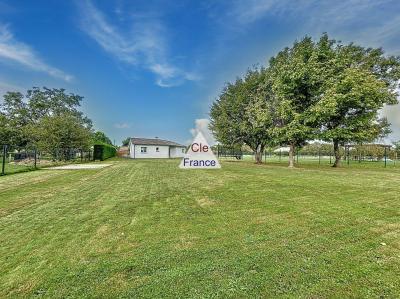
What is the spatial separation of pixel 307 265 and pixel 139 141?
3882 cm

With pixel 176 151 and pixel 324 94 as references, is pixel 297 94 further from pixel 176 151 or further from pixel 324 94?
pixel 176 151

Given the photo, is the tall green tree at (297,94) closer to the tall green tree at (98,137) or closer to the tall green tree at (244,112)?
the tall green tree at (244,112)

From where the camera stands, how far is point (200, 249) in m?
2.93

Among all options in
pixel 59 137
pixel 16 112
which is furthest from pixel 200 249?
pixel 16 112

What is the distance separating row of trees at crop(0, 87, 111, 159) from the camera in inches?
856

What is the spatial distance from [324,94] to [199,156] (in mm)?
10559

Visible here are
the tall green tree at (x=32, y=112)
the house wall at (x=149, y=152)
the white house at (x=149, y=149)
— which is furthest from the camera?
the white house at (x=149, y=149)

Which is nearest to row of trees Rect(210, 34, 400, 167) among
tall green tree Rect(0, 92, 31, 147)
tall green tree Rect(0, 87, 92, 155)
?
tall green tree Rect(0, 87, 92, 155)

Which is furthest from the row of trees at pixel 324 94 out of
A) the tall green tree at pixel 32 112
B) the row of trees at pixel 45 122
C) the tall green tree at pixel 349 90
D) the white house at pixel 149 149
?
the white house at pixel 149 149

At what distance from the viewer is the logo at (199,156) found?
495 inches

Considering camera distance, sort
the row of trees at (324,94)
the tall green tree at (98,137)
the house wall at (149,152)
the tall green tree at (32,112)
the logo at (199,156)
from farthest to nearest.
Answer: the house wall at (149,152) < the tall green tree at (98,137) < the tall green tree at (32,112) < the row of trees at (324,94) < the logo at (199,156)

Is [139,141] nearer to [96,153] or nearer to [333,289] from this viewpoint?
[96,153]

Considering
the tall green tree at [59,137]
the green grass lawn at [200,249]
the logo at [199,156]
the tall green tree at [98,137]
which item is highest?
the tall green tree at [98,137]

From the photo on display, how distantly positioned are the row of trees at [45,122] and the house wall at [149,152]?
6128 mm
